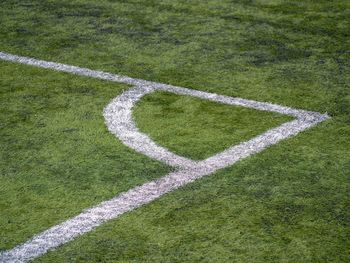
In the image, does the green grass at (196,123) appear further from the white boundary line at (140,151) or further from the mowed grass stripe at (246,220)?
the mowed grass stripe at (246,220)

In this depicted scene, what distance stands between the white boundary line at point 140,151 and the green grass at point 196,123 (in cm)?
6

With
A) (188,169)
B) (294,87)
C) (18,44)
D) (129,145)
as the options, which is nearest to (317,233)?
(188,169)

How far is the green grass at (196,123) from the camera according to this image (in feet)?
15.3

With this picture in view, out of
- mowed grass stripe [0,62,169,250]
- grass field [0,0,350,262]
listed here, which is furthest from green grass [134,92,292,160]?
mowed grass stripe [0,62,169,250]

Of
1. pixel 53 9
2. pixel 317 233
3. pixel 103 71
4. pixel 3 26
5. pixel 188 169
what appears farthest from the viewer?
pixel 53 9

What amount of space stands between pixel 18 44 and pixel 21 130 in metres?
1.95

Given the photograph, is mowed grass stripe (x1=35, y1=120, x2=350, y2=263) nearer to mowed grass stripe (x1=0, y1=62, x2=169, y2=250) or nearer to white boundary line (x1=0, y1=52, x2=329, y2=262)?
white boundary line (x1=0, y1=52, x2=329, y2=262)

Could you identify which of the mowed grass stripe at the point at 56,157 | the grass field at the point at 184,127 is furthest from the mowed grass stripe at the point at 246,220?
the mowed grass stripe at the point at 56,157

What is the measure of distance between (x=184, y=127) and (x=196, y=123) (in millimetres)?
94

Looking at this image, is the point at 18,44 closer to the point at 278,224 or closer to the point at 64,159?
the point at 64,159

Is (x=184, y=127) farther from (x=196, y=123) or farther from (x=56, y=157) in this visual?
(x=56, y=157)

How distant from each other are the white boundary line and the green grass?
2.4 inches

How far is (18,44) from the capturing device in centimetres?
670

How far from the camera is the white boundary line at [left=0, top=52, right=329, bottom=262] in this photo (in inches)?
146
